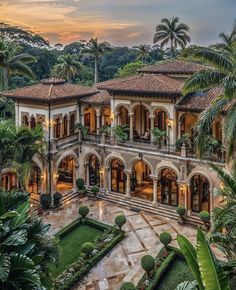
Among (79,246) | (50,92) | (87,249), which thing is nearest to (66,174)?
(50,92)

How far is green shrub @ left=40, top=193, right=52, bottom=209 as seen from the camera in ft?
89.3

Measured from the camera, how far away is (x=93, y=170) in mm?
31953

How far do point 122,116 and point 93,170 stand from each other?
5960 mm

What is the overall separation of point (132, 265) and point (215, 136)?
12349 mm

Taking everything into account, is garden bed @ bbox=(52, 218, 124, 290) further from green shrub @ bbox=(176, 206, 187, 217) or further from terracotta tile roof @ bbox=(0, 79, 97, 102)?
terracotta tile roof @ bbox=(0, 79, 97, 102)

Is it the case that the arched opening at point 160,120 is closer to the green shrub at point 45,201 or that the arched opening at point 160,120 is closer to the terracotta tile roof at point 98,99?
the terracotta tile roof at point 98,99

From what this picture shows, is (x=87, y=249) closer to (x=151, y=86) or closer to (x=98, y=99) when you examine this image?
(x=151, y=86)

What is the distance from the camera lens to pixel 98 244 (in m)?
21.4

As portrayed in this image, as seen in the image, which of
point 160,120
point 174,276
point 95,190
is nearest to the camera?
point 174,276

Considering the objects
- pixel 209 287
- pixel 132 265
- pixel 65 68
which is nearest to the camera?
pixel 209 287

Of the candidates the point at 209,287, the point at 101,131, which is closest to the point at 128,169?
the point at 101,131

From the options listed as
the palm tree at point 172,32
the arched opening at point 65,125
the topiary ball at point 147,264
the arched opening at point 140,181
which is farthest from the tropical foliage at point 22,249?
the palm tree at point 172,32

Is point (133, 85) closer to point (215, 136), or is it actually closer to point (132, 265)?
point (215, 136)

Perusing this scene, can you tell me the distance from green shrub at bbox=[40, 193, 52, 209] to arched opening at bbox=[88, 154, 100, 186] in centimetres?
531
